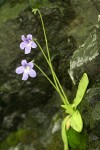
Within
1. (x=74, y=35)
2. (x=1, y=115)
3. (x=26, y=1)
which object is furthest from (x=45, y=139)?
(x=26, y=1)

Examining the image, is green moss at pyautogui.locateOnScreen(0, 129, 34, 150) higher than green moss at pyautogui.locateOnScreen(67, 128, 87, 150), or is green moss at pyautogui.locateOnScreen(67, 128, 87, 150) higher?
green moss at pyautogui.locateOnScreen(67, 128, 87, 150)

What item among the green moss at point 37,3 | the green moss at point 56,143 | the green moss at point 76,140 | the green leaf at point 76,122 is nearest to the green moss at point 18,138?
the green moss at point 56,143

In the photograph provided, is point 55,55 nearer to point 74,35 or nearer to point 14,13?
point 74,35

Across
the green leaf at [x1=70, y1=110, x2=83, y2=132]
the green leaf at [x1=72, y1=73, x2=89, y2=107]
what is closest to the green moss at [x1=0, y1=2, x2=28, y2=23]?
the green leaf at [x1=72, y1=73, x2=89, y2=107]

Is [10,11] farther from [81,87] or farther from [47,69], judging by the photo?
[81,87]

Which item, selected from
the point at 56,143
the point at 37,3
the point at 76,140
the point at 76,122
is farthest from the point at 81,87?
the point at 37,3

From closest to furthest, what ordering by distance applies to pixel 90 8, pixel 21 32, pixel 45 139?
pixel 90 8 → pixel 21 32 → pixel 45 139

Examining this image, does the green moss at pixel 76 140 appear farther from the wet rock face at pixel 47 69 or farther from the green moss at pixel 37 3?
the green moss at pixel 37 3

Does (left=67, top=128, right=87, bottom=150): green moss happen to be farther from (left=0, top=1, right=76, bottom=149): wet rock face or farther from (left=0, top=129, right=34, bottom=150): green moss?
(left=0, top=129, right=34, bottom=150): green moss
